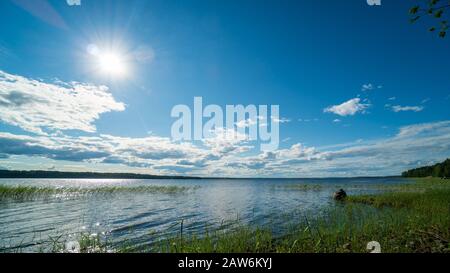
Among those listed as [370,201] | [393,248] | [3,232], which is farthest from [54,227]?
[370,201]

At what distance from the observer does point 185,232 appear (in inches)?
554

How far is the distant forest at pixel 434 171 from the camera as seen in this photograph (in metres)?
93.8

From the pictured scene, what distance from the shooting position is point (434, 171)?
352ft

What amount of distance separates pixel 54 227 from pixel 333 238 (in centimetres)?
1480

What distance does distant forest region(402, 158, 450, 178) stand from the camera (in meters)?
93.8
